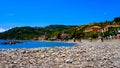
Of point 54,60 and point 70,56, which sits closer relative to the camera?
point 54,60

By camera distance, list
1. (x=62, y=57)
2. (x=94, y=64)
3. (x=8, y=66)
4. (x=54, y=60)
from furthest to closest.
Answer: (x=62, y=57), (x=54, y=60), (x=94, y=64), (x=8, y=66)

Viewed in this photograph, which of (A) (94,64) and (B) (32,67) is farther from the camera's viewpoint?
(A) (94,64)

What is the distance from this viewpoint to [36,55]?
82.8 ft

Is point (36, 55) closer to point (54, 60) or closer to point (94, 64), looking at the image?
point (54, 60)

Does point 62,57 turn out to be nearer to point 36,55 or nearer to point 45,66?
point 36,55

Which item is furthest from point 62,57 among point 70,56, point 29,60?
point 29,60

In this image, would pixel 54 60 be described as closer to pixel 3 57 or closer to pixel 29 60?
pixel 29 60

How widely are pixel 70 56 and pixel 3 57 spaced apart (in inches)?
227

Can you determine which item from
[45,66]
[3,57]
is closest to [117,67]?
[45,66]

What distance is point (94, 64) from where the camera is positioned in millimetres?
21641

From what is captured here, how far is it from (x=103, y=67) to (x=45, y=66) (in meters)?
3.82

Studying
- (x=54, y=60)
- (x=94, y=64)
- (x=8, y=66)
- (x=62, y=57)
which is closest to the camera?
(x=8, y=66)

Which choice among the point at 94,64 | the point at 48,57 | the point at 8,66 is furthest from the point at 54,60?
the point at 8,66

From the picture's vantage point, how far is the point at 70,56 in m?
25.6
